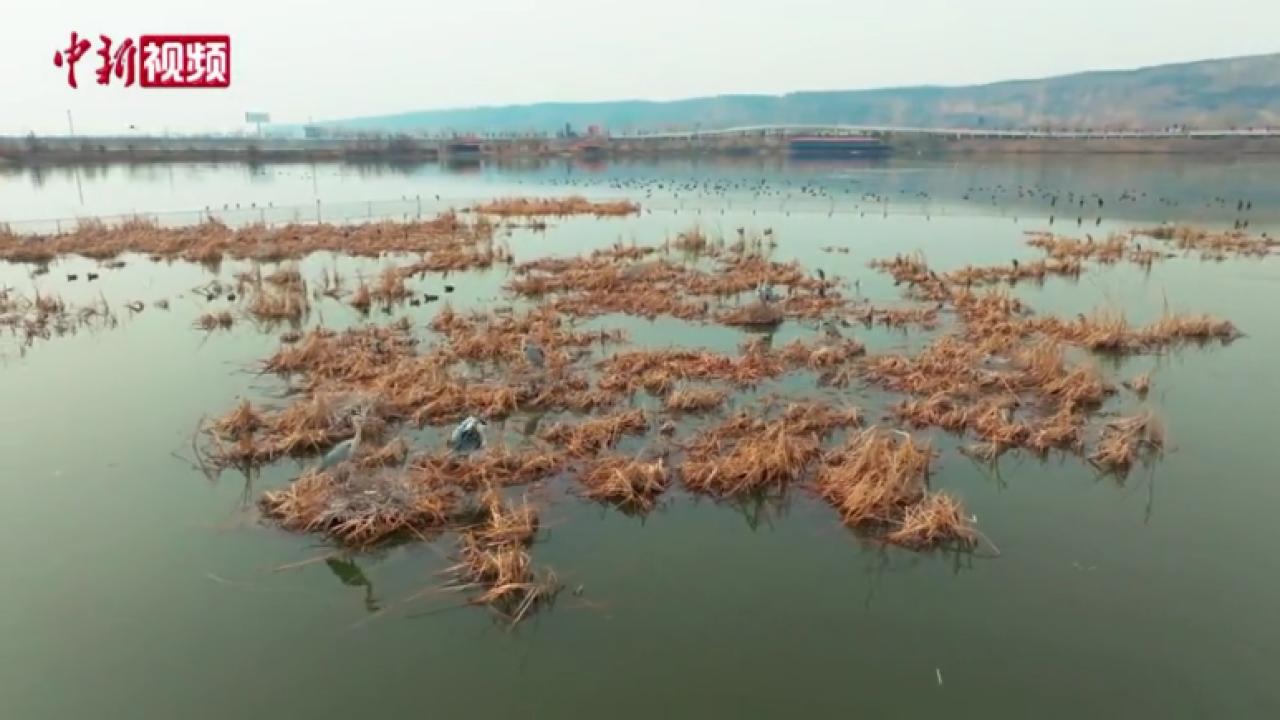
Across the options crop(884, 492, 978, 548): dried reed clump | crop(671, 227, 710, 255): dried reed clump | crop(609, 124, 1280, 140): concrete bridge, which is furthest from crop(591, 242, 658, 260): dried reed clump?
crop(609, 124, 1280, 140): concrete bridge

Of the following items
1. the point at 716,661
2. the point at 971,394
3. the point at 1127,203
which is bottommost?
the point at 716,661

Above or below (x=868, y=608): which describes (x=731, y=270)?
above

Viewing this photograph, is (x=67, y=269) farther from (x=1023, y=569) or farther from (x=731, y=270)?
(x=1023, y=569)

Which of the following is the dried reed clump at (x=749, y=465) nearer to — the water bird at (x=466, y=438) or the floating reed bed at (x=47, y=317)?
the water bird at (x=466, y=438)

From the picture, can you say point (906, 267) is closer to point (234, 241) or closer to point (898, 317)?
point (898, 317)

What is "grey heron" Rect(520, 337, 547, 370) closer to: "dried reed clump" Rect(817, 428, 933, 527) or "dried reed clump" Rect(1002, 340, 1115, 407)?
"dried reed clump" Rect(817, 428, 933, 527)

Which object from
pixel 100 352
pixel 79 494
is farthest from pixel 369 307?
pixel 79 494
